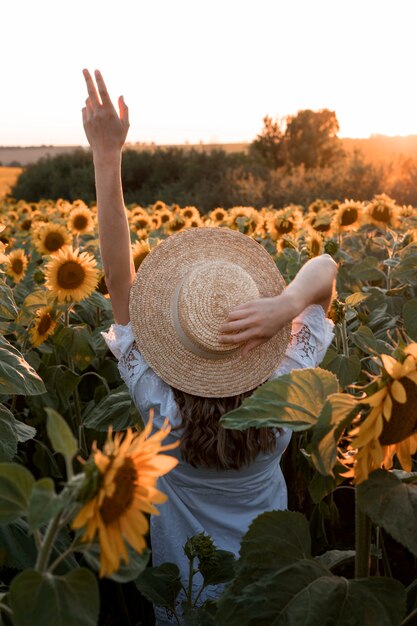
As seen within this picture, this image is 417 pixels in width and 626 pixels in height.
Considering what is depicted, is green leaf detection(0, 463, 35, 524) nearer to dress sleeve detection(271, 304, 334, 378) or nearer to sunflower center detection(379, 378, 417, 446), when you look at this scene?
sunflower center detection(379, 378, 417, 446)

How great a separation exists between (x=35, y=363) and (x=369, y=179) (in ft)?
43.4

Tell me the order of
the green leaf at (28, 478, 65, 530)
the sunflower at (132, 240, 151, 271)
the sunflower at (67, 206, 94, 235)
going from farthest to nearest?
1. the sunflower at (67, 206, 94, 235)
2. the sunflower at (132, 240, 151, 271)
3. the green leaf at (28, 478, 65, 530)

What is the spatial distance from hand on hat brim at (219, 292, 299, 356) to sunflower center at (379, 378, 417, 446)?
29.4 inches

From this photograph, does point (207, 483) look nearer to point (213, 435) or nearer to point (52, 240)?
point (213, 435)

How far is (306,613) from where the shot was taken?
1.15 meters

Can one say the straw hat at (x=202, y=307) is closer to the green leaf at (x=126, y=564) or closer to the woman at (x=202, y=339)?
the woman at (x=202, y=339)

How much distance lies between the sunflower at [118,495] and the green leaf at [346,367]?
5.87ft

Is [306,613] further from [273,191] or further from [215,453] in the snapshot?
[273,191]

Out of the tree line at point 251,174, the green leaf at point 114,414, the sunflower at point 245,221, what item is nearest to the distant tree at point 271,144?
the tree line at point 251,174

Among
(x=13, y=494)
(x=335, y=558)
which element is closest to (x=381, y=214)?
(x=335, y=558)

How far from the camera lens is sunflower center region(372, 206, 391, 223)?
5602mm

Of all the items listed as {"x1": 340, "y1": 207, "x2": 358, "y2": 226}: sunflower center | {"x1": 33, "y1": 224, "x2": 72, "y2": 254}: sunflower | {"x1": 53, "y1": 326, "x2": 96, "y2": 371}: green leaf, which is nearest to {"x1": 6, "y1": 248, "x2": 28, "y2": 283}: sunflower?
{"x1": 33, "y1": 224, "x2": 72, "y2": 254}: sunflower

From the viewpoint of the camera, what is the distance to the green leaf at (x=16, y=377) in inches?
77.3

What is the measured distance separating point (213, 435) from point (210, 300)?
13.9 inches
